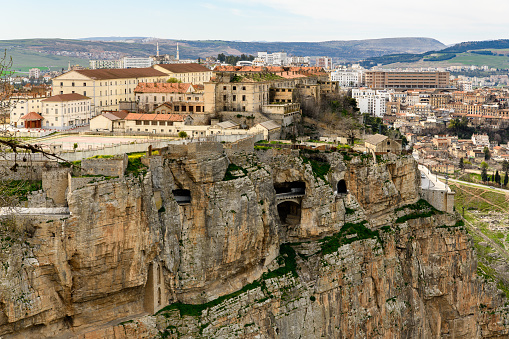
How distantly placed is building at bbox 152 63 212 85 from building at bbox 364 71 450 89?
10954 centimetres

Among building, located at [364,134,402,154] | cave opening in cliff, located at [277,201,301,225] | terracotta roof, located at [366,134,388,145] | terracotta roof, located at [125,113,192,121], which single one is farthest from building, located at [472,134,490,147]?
terracotta roof, located at [125,113,192,121]

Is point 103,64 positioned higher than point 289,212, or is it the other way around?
point 103,64

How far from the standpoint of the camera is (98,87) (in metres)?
49.4

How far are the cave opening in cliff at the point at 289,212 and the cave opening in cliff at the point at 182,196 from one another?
8354 millimetres

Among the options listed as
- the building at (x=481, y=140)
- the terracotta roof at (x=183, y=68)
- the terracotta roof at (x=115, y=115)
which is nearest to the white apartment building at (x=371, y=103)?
the building at (x=481, y=140)

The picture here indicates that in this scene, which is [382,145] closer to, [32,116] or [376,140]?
[376,140]

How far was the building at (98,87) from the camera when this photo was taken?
49.1 m

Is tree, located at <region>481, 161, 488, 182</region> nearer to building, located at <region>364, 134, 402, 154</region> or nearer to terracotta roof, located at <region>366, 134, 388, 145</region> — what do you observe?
building, located at <region>364, 134, 402, 154</region>

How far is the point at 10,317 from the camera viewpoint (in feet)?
82.0

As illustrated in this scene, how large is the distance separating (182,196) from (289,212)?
358 inches

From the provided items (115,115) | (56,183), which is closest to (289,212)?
(115,115)

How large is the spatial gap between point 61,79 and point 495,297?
1266 inches

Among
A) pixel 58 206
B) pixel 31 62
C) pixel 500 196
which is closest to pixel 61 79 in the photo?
pixel 58 206

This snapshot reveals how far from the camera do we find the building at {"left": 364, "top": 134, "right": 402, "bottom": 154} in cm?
4326
